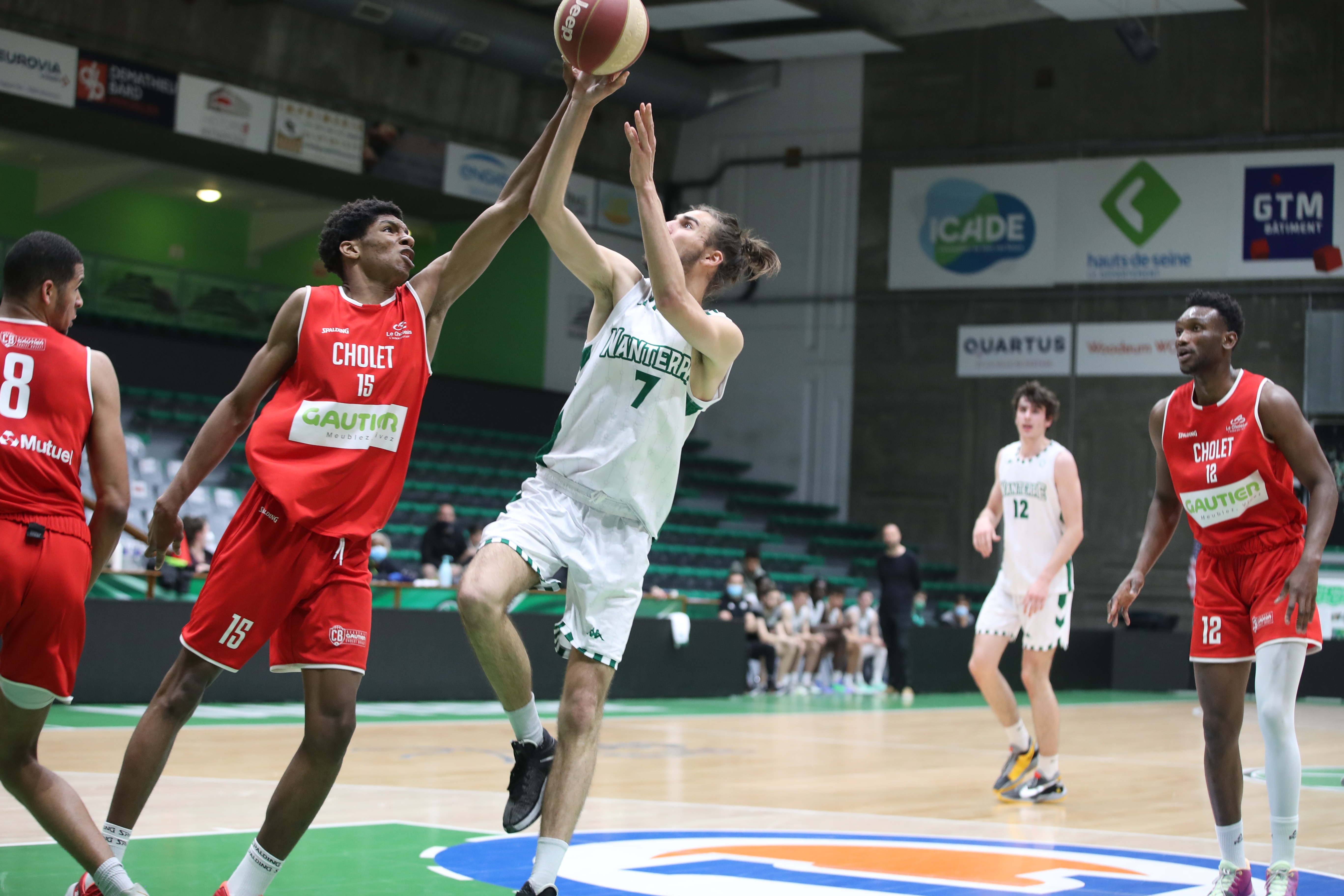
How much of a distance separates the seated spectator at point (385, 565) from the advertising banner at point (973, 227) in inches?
474

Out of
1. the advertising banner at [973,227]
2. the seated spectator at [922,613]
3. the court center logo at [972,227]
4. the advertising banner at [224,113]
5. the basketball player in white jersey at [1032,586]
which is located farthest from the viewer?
the court center logo at [972,227]

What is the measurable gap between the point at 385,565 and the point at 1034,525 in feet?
26.7

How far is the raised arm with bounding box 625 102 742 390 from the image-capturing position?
435 cm

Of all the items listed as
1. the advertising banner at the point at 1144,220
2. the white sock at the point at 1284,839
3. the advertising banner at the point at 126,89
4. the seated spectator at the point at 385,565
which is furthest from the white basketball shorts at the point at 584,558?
the advertising banner at the point at 1144,220

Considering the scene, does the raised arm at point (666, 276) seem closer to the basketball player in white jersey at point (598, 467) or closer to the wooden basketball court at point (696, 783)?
the basketball player in white jersey at point (598, 467)

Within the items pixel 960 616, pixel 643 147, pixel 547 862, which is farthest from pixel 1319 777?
pixel 960 616

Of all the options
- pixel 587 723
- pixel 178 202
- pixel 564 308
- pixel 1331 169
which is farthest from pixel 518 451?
pixel 587 723

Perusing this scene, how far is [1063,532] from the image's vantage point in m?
8.41

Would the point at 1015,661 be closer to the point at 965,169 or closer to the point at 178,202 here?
the point at 965,169

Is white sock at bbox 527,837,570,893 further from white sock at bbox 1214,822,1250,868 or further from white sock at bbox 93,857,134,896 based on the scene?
white sock at bbox 1214,822,1250,868

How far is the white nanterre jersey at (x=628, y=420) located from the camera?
461cm

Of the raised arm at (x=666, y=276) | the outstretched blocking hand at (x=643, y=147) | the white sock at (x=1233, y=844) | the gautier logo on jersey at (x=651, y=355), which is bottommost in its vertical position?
the white sock at (x=1233, y=844)

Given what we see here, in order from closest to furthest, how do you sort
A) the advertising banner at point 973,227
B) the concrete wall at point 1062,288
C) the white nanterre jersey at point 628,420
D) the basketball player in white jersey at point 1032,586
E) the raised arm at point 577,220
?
the raised arm at point 577,220
the white nanterre jersey at point 628,420
the basketball player in white jersey at point 1032,586
the concrete wall at point 1062,288
the advertising banner at point 973,227

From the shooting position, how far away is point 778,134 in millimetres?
25922
